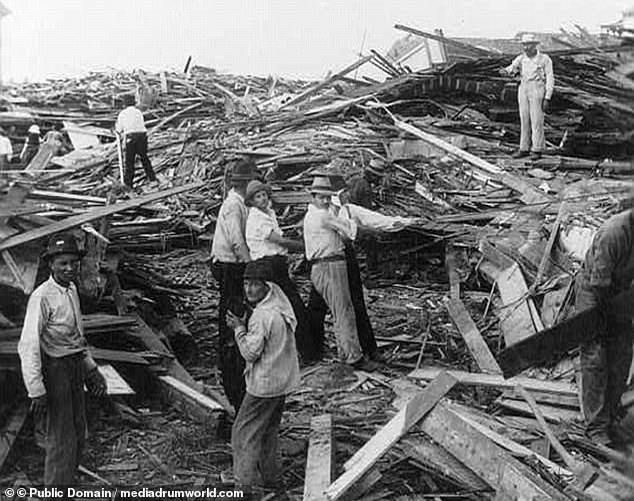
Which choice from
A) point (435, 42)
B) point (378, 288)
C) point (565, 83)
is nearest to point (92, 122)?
point (435, 42)

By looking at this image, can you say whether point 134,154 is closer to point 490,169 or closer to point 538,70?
point 490,169

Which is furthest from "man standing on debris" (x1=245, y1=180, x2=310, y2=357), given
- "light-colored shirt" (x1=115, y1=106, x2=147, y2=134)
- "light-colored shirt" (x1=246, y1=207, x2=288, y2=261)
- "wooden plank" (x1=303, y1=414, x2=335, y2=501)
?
"light-colored shirt" (x1=115, y1=106, x2=147, y2=134)

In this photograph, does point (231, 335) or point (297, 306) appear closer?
point (231, 335)

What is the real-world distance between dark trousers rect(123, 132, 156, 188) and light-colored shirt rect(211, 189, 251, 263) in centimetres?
309

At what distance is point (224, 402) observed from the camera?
4.88m

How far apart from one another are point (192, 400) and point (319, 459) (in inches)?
39.7

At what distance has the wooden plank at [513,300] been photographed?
509cm

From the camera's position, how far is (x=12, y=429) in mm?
4078

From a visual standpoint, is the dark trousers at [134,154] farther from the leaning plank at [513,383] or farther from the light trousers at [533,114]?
the leaning plank at [513,383]

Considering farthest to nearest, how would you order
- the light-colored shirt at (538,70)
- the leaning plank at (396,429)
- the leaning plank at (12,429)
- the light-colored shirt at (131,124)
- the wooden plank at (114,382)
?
the light-colored shirt at (131,124) → the light-colored shirt at (538,70) → the wooden plank at (114,382) → the leaning plank at (12,429) → the leaning plank at (396,429)

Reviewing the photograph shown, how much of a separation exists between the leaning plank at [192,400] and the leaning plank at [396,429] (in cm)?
97

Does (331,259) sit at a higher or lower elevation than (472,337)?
higher

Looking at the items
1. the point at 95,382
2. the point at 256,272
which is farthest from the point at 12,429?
the point at 256,272

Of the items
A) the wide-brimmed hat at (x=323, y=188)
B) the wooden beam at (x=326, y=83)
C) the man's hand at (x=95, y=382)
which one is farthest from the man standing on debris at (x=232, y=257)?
the wooden beam at (x=326, y=83)
